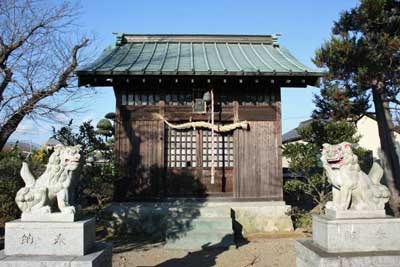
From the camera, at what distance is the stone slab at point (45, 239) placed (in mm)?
4883

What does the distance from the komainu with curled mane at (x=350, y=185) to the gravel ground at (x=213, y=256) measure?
305cm

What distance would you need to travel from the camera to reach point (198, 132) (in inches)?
450

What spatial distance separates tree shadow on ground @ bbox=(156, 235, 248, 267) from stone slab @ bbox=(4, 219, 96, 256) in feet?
10.7

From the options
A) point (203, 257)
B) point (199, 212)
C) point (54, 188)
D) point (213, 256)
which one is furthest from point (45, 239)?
point (199, 212)

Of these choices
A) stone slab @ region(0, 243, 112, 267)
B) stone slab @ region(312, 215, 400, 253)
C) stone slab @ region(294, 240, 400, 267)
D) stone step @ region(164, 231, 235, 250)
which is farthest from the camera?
stone step @ region(164, 231, 235, 250)

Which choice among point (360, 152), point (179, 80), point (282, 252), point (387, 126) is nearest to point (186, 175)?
point (179, 80)

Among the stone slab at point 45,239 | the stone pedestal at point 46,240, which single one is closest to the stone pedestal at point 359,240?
the stone pedestal at point 46,240

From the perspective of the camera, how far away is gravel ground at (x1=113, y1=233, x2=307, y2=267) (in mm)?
7863

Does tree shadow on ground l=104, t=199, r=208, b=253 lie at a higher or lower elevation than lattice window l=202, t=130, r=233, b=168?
lower

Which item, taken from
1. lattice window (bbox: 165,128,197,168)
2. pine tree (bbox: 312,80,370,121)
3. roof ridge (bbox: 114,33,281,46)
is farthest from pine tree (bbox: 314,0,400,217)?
lattice window (bbox: 165,128,197,168)

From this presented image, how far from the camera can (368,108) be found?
1197 centimetres

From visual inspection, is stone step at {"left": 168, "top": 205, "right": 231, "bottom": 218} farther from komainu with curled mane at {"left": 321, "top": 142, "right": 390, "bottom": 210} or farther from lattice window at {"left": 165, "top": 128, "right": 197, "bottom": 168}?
komainu with curled mane at {"left": 321, "top": 142, "right": 390, "bottom": 210}

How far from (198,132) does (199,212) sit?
2711mm

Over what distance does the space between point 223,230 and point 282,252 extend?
1.75 meters
